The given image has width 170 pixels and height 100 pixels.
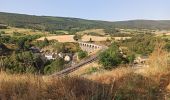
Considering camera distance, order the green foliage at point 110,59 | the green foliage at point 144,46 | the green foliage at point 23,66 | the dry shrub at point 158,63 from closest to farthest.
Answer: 1. the green foliage at point 23,66
2. the dry shrub at point 158,63
3. the green foliage at point 144,46
4. the green foliage at point 110,59

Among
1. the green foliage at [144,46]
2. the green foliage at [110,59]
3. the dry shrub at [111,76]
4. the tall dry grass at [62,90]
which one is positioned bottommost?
the green foliage at [110,59]

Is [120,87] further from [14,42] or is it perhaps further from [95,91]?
[14,42]

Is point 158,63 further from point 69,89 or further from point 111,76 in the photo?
point 69,89

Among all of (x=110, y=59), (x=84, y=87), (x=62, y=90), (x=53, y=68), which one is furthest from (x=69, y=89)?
(x=110, y=59)

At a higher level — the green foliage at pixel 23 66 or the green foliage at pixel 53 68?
the green foliage at pixel 23 66

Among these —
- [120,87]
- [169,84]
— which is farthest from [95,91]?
[169,84]

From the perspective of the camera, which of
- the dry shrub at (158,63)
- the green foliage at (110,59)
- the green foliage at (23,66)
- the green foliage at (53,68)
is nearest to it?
the green foliage at (23,66)

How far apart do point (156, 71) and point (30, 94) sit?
3.15m

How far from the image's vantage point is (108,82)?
6.61 meters

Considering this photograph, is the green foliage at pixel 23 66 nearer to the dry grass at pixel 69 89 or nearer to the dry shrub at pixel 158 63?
the dry grass at pixel 69 89

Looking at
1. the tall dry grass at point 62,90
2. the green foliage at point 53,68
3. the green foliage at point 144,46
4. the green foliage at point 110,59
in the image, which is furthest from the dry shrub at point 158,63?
the green foliage at point 110,59

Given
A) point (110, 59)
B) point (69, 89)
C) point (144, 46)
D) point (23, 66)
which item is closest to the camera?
point (69, 89)

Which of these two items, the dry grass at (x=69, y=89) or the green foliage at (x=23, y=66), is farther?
the green foliage at (x=23, y=66)

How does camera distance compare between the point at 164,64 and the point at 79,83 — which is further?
the point at 164,64
